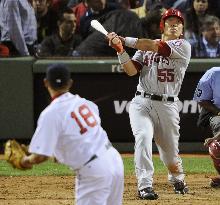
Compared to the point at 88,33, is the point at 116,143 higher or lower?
lower

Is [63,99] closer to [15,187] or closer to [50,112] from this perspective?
[50,112]

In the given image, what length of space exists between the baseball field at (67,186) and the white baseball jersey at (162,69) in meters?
1.16

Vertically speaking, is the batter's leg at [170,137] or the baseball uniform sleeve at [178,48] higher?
the baseball uniform sleeve at [178,48]

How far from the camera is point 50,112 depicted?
5426mm

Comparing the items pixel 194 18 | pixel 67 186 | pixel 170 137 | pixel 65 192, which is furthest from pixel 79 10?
pixel 170 137

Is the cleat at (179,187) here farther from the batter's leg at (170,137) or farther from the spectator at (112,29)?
the spectator at (112,29)

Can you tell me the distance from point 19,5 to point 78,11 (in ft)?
3.42

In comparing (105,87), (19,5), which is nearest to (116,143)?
(105,87)

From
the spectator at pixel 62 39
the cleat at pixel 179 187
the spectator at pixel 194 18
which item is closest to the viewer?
the cleat at pixel 179 187

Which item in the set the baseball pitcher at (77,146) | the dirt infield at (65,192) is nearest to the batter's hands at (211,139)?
the dirt infield at (65,192)

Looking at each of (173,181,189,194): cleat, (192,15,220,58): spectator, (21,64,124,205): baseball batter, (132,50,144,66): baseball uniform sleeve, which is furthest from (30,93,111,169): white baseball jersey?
(192,15,220,58): spectator

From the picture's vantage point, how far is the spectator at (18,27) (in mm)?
12078

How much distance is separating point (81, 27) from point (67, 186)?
390 centimetres

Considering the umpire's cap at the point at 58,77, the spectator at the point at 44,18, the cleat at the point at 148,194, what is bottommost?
the cleat at the point at 148,194
